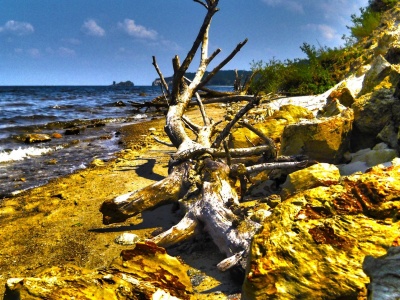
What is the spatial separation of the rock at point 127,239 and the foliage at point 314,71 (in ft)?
28.1

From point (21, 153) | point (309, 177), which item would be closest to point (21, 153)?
point (21, 153)

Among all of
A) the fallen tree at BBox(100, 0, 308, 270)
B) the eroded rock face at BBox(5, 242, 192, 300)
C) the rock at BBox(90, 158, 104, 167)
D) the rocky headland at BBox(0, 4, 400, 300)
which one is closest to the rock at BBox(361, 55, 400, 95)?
the rocky headland at BBox(0, 4, 400, 300)

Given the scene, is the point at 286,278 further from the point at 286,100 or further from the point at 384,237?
the point at 286,100

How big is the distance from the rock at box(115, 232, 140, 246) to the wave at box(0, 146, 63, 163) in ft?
21.6

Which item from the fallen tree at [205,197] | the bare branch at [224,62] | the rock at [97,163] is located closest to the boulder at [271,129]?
the fallen tree at [205,197]

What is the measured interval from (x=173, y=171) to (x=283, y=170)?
1.66 meters

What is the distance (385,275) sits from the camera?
1.47 meters

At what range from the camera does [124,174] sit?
23.6 feet

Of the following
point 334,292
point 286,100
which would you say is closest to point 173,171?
point 334,292

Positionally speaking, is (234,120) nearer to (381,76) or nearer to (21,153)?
(381,76)

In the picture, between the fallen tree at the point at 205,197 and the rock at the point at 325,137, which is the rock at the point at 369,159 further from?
the fallen tree at the point at 205,197

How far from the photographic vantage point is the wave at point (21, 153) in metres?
9.36

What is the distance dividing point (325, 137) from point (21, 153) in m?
8.86

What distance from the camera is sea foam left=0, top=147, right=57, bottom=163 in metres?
9.38
